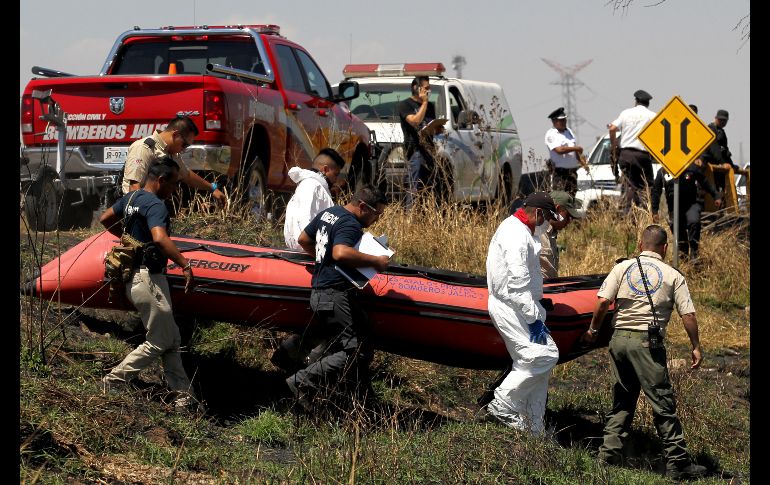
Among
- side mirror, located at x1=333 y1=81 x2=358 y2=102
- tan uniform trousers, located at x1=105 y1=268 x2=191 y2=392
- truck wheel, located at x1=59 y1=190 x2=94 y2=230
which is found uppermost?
side mirror, located at x1=333 y1=81 x2=358 y2=102

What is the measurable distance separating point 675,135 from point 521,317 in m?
5.32

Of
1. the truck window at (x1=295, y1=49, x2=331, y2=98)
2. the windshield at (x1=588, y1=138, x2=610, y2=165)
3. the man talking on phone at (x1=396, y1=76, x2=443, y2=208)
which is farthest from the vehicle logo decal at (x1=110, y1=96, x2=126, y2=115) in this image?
the windshield at (x1=588, y1=138, x2=610, y2=165)

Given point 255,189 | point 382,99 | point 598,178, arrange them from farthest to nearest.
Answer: point 598,178 → point 382,99 → point 255,189

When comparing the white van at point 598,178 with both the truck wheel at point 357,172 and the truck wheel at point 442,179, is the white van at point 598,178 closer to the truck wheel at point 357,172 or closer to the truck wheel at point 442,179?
the truck wheel at point 442,179

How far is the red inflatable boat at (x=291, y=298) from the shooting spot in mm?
8641

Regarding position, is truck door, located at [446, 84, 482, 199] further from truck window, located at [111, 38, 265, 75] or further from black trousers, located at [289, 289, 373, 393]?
black trousers, located at [289, 289, 373, 393]

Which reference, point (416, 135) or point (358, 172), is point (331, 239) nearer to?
point (416, 135)

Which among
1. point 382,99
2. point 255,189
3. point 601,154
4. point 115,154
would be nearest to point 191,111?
point 115,154

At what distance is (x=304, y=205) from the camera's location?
872 cm

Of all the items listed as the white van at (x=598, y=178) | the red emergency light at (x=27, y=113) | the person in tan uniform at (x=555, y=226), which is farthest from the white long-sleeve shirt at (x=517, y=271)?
the white van at (x=598, y=178)

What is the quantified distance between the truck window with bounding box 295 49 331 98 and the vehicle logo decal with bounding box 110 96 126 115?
248 cm

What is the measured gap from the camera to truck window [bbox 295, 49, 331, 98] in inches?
493

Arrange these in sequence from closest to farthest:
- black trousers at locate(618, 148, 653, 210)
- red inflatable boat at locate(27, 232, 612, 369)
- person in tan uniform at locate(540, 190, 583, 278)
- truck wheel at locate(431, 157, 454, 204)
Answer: red inflatable boat at locate(27, 232, 612, 369) < person in tan uniform at locate(540, 190, 583, 278) < truck wheel at locate(431, 157, 454, 204) < black trousers at locate(618, 148, 653, 210)

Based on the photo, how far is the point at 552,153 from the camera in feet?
50.6
